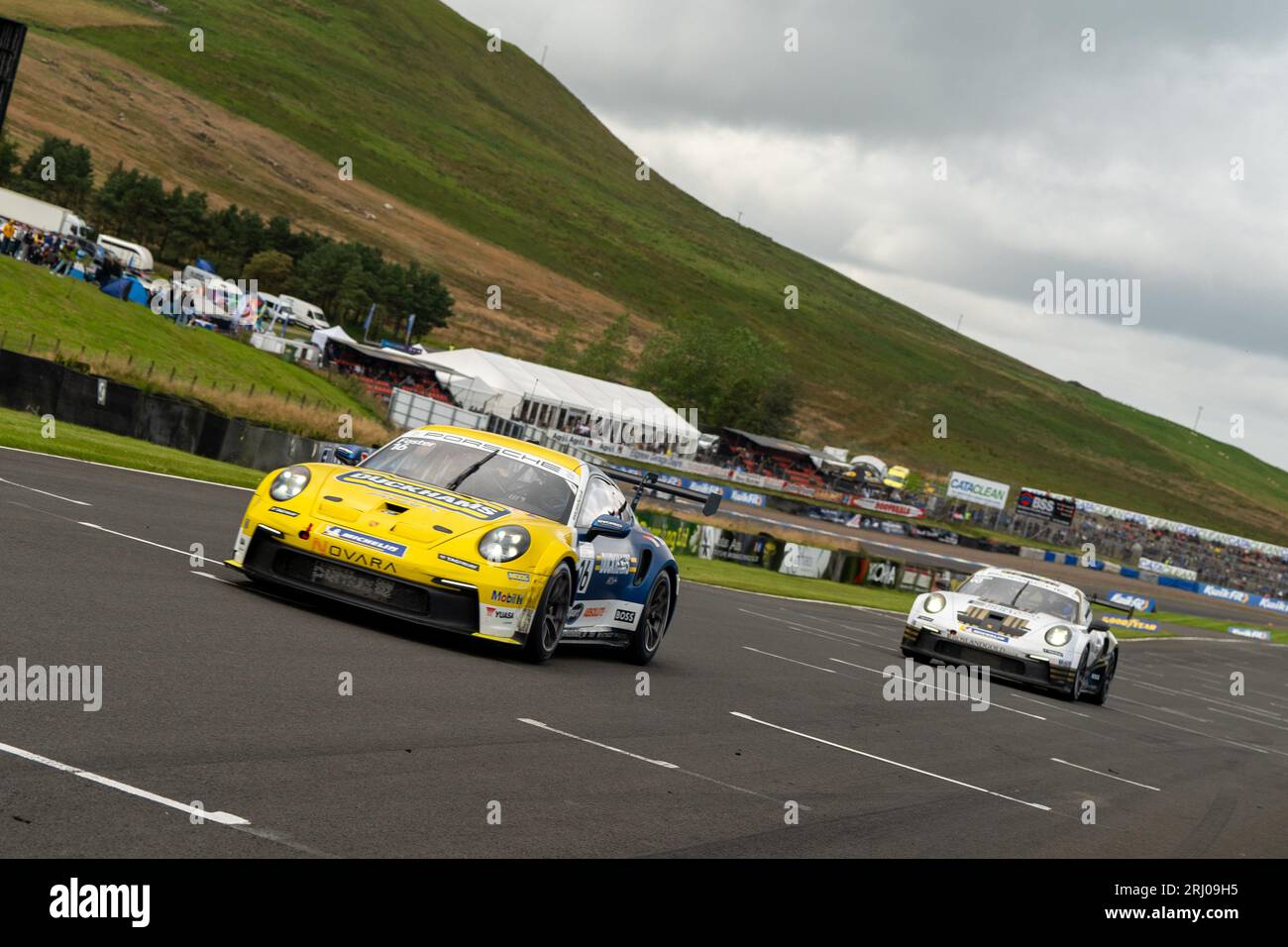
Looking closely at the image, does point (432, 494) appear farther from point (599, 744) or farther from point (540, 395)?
point (540, 395)

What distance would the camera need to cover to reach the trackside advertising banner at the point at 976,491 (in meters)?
91.8

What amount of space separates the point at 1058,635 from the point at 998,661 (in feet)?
2.50

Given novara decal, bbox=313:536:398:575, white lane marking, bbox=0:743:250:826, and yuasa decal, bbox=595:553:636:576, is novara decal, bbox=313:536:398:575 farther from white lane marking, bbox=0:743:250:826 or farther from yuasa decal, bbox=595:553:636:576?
white lane marking, bbox=0:743:250:826

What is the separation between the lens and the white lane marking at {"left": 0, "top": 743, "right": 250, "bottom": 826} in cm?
499

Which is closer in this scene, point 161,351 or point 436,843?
point 436,843

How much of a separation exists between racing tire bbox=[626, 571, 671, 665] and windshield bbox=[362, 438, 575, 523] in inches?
65.3

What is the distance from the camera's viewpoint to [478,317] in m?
147

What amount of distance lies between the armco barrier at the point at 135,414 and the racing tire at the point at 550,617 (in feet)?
48.9

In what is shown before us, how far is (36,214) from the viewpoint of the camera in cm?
5519

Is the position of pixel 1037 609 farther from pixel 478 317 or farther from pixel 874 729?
pixel 478 317

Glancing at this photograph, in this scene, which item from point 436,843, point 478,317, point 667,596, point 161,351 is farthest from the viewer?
point 478,317

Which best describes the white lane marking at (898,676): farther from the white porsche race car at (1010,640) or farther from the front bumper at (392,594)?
the front bumper at (392,594)

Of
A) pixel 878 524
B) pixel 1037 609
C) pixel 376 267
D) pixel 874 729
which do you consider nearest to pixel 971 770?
pixel 874 729
